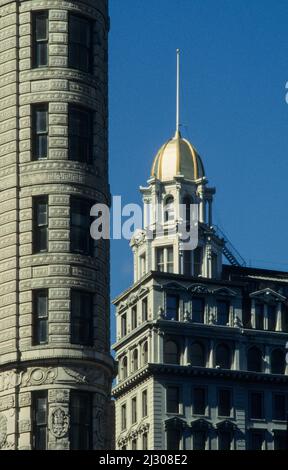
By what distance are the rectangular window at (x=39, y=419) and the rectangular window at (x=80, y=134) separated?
10584 mm

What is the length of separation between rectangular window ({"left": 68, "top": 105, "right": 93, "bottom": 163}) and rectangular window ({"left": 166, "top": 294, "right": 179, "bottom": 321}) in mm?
96523

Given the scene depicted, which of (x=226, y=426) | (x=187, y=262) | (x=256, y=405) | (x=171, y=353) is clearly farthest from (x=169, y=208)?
(x=226, y=426)

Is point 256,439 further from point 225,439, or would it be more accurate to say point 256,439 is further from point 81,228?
point 81,228

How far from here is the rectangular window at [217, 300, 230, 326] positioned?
171m

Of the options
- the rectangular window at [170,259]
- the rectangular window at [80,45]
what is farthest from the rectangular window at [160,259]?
the rectangular window at [80,45]

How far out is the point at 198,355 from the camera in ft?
550

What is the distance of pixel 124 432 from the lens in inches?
6624

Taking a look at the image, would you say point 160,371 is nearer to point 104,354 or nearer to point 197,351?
point 197,351

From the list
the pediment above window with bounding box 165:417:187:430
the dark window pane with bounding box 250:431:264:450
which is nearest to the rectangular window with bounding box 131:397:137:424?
the pediment above window with bounding box 165:417:187:430

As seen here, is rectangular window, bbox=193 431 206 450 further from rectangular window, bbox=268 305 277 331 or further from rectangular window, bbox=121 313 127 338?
rectangular window, bbox=268 305 277 331

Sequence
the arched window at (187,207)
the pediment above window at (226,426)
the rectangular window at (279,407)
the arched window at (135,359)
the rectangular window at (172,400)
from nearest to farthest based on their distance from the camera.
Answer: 1. the rectangular window at (172,400)
2. the pediment above window at (226,426)
3. the arched window at (135,359)
4. the rectangular window at (279,407)
5. the arched window at (187,207)

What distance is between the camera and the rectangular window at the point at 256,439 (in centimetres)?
16688

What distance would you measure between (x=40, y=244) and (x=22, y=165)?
3.63 metres

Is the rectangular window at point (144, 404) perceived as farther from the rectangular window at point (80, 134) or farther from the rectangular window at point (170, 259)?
the rectangular window at point (80, 134)
